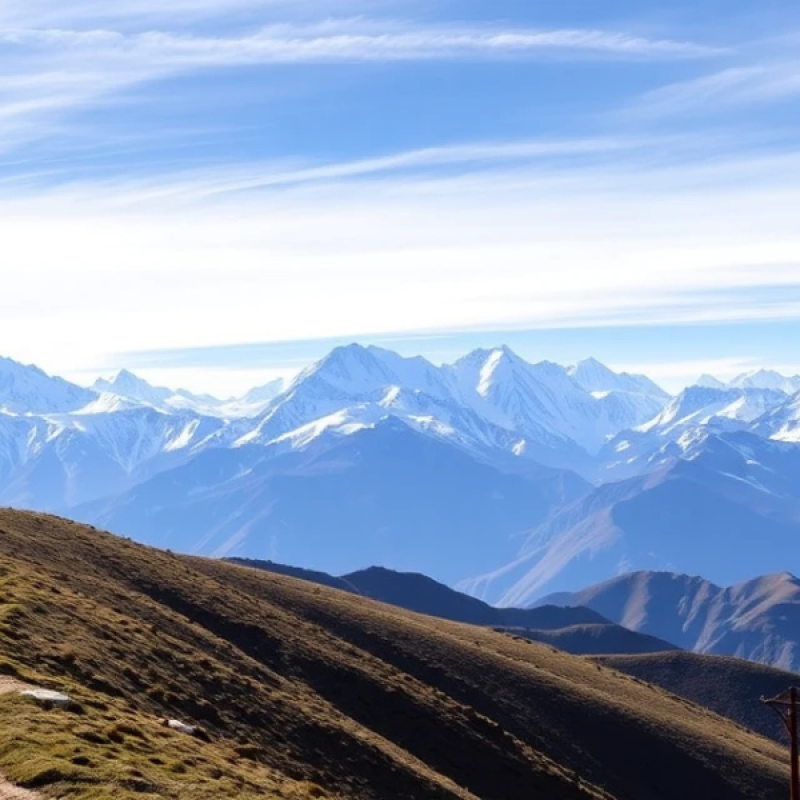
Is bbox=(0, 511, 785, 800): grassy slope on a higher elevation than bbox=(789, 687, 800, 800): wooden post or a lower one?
lower

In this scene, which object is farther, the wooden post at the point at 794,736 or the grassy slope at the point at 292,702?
the grassy slope at the point at 292,702

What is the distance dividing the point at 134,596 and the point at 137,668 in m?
21.0

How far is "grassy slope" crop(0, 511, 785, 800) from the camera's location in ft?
117

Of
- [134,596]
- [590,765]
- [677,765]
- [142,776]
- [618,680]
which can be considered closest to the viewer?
[142,776]

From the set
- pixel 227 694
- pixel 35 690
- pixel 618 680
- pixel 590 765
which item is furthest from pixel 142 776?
pixel 618 680

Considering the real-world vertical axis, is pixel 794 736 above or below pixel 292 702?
above

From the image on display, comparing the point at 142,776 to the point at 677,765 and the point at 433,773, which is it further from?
the point at 677,765

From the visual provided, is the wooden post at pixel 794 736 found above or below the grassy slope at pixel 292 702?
above

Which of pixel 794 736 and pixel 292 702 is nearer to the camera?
pixel 794 736

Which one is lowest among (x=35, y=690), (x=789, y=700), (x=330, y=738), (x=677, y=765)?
(x=677, y=765)

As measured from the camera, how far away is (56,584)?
215 feet

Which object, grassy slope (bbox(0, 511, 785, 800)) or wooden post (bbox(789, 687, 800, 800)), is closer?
wooden post (bbox(789, 687, 800, 800))

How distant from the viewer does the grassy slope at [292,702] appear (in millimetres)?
35688

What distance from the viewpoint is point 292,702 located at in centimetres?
6350
